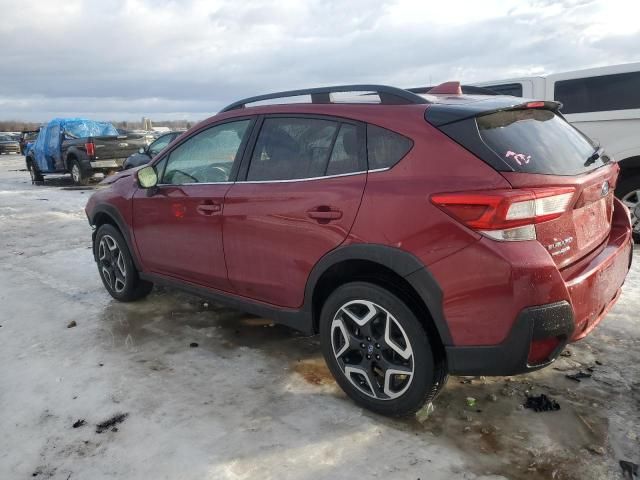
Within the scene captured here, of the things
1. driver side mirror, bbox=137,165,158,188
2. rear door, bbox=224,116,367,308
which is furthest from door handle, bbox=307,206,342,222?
driver side mirror, bbox=137,165,158,188

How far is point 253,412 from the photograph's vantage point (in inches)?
113

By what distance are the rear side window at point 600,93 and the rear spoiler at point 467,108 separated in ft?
13.8

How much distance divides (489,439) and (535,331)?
679 mm

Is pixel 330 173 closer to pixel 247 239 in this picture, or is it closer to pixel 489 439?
pixel 247 239

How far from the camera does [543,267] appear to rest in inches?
87.9

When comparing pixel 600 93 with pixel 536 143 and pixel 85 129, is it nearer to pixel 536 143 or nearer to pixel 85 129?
pixel 536 143

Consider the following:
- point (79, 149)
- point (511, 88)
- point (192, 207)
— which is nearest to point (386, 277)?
point (192, 207)

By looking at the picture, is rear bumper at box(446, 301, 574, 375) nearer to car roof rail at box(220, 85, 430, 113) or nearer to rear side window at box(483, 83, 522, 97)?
car roof rail at box(220, 85, 430, 113)

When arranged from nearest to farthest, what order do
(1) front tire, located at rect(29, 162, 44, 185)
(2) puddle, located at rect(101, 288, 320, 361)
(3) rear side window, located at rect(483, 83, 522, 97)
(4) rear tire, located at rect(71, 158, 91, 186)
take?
(2) puddle, located at rect(101, 288, 320, 361) < (3) rear side window, located at rect(483, 83, 522, 97) < (4) rear tire, located at rect(71, 158, 91, 186) < (1) front tire, located at rect(29, 162, 44, 185)

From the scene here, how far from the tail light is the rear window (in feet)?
0.52

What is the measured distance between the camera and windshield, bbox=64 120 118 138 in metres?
15.5

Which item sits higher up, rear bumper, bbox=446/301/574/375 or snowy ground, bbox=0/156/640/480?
rear bumper, bbox=446/301/574/375

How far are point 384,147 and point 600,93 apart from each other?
514cm

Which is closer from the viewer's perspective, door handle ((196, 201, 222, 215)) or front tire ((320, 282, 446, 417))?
front tire ((320, 282, 446, 417))
